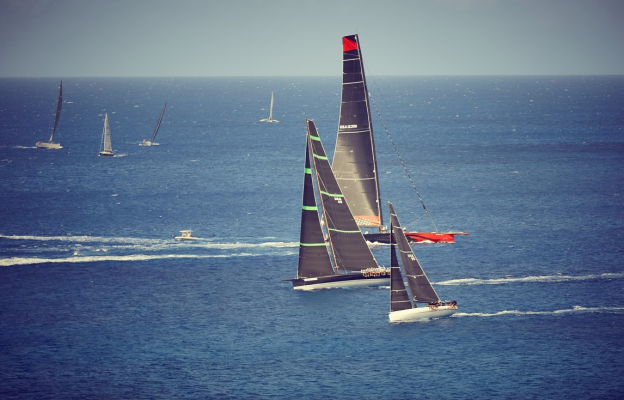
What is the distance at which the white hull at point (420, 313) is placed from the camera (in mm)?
84562

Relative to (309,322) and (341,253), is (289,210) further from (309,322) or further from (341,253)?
(309,322)

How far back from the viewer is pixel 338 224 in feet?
314

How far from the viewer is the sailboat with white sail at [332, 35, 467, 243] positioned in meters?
105

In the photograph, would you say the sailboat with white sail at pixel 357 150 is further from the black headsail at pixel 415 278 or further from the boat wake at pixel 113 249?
the black headsail at pixel 415 278

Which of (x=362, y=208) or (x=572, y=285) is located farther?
(x=362, y=208)

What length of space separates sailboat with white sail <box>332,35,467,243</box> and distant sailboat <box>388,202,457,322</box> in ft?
65.3

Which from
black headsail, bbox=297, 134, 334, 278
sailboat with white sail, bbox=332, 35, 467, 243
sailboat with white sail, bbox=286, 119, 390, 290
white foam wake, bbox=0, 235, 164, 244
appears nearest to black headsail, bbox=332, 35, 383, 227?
sailboat with white sail, bbox=332, 35, 467, 243

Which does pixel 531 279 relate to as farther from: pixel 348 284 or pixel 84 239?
pixel 84 239

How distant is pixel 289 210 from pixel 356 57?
37.5 m

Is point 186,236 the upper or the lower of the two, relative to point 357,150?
lower

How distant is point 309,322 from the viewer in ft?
278

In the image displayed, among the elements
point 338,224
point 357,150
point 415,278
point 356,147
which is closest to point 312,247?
point 338,224

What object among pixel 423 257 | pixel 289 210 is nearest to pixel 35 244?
Answer: pixel 289 210

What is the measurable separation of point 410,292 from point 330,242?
12.7 m
